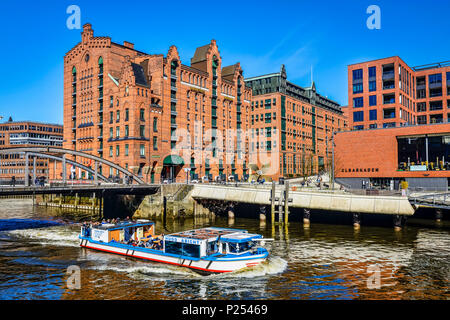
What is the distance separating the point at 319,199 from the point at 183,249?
23.9 meters

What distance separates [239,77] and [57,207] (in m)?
53.1

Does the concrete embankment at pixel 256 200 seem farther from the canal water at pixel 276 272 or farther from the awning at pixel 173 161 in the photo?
the awning at pixel 173 161

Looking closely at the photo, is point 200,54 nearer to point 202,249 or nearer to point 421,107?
point 421,107

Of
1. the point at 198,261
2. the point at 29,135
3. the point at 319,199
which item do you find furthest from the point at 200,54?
the point at 29,135

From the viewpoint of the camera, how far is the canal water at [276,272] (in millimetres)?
23031

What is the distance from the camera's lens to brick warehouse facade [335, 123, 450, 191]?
63306mm

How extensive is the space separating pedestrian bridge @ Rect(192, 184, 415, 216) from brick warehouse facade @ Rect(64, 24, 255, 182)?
18571 mm

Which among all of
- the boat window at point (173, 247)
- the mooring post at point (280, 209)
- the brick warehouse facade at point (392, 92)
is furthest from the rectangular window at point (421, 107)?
the boat window at point (173, 247)

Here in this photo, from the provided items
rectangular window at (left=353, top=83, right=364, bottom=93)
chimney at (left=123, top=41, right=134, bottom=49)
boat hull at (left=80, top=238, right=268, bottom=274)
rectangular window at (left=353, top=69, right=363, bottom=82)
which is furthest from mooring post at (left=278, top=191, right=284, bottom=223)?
chimney at (left=123, top=41, right=134, bottom=49)

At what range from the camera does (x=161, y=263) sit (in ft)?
100
